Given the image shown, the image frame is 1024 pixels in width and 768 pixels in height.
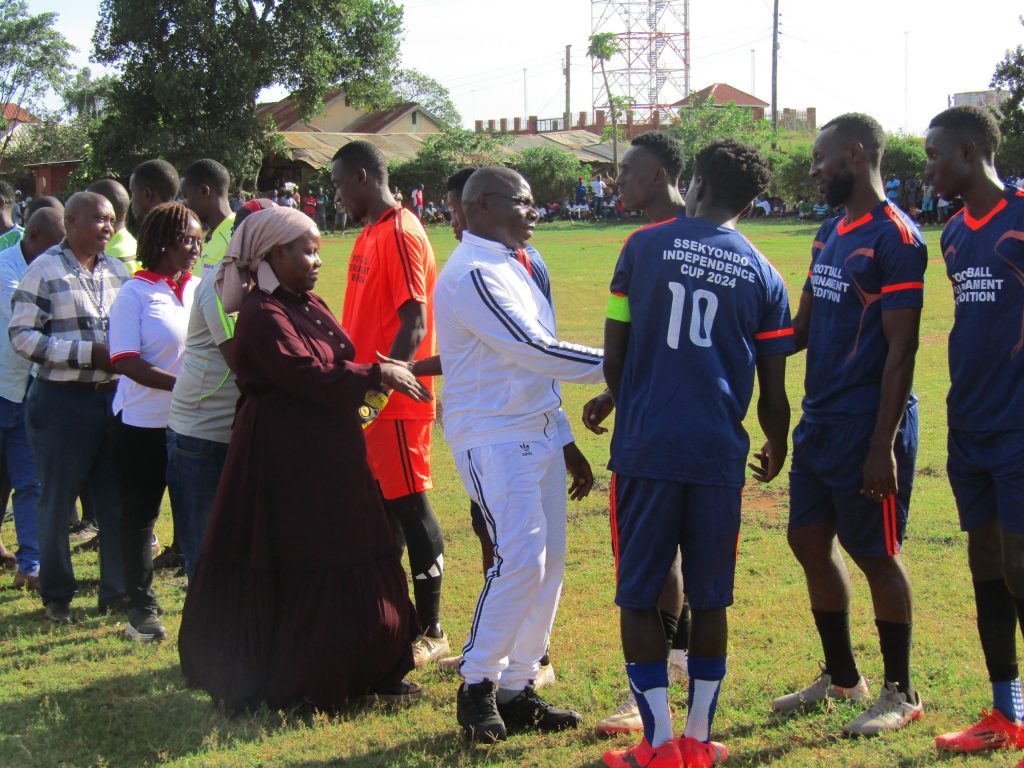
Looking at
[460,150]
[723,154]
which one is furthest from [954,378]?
[460,150]

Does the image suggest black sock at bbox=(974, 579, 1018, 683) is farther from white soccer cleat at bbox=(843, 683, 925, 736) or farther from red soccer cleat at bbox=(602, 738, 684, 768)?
red soccer cleat at bbox=(602, 738, 684, 768)

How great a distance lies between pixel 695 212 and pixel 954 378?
46.9 inches

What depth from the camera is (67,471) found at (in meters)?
6.03

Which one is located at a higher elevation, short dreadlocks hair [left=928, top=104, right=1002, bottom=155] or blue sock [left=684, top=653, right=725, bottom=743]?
short dreadlocks hair [left=928, top=104, right=1002, bottom=155]

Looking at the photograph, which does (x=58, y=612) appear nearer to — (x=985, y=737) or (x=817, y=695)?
(x=817, y=695)

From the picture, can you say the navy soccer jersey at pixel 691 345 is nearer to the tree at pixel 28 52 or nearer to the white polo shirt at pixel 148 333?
the white polo shirt at pixel 148 333

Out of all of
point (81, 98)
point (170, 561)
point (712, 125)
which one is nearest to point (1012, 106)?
point (712, 125)

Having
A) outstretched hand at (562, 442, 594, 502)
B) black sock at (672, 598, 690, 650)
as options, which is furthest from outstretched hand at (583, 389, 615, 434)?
black sock at (672, 598, 690, 650)

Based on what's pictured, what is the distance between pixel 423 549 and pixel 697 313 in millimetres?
2135

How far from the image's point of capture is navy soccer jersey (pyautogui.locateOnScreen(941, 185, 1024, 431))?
4.05 metres

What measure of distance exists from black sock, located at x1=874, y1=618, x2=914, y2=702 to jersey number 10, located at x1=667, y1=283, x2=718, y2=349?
146 cm

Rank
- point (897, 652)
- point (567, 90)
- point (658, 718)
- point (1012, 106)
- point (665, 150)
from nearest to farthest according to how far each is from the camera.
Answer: point (658, 718)
point (897, 652)
point (665, 150)
point (1012, 106)
point (567, 90)

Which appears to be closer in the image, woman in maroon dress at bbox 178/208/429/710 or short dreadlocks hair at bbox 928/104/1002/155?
short dreadlocks hair at bbox 928/104/1002/155

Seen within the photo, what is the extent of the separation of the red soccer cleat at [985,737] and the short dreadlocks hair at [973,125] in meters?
2.18
